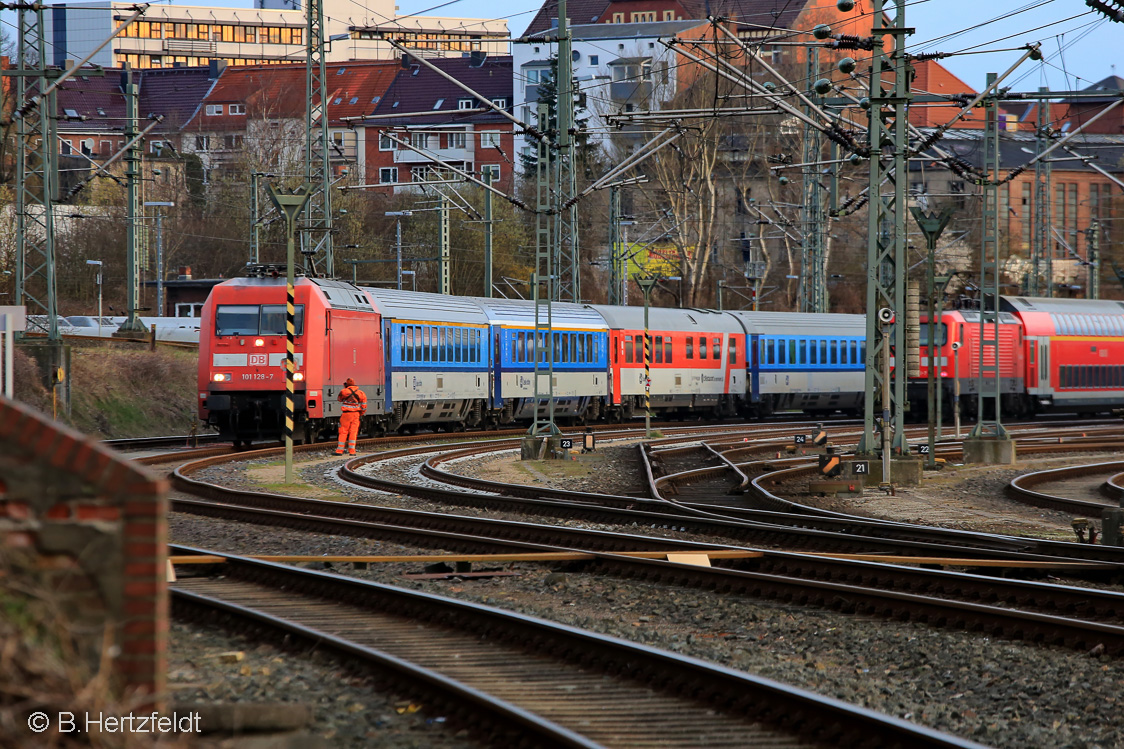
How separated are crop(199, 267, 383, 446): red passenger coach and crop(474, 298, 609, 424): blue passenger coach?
8.94 meters

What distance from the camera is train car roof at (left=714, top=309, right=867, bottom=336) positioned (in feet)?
148

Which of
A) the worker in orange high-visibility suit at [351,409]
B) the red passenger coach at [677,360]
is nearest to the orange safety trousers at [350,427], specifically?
the worker in orange high-visibility suit at [351,409]

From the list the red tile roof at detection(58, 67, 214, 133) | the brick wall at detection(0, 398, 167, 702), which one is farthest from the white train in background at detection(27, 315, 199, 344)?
the red tile roof at detection(58, 67, 214, 133)

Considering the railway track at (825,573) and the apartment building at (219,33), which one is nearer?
the railway track at (825,573)

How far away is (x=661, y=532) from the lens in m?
14.8

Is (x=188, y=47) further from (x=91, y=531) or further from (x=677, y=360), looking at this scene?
(x=91, y=531)

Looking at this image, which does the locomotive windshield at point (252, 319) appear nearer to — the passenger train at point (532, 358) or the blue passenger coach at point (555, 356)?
the passenger train at point (532, 358)

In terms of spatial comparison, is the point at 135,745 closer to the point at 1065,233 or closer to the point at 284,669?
the point at 284,669

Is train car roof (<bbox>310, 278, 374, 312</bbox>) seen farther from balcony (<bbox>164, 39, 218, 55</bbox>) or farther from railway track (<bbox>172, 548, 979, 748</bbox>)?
balcony (<bbox>164, 39, 218, 55</bbox>)

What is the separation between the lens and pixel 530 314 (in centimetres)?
3753

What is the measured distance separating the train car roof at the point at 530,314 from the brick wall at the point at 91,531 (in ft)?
101

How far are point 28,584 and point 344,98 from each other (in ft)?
366

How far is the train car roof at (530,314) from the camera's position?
117 feet

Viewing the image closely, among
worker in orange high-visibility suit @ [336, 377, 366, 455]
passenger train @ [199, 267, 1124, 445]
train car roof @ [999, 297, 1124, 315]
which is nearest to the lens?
worker in orange high-visibility suit @ [336, 377, 366, 455]
